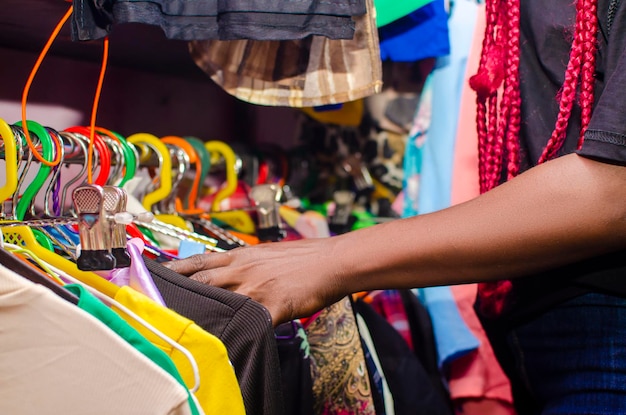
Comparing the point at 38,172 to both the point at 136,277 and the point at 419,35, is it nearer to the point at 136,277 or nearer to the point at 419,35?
the point at 136,277

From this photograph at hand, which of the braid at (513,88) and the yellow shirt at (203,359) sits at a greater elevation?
the braid at (513,88)

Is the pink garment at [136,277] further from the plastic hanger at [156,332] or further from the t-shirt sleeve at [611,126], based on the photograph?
the t-shirt sleeve at [611,126]

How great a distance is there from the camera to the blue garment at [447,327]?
95 centimetres

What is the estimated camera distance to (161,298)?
1.85 ft

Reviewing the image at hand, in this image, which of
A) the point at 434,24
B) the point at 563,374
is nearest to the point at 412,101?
the point at 434,24

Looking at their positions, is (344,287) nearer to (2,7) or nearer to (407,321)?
(407,321)

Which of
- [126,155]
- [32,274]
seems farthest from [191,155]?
[32,274]

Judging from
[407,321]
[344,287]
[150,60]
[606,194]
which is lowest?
[407,321]

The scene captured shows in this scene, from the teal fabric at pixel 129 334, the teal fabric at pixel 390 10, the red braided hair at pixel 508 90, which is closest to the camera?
the teal fabric at pixel 129 334

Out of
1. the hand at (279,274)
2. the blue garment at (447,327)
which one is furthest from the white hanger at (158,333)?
the blue garment at (447,327)

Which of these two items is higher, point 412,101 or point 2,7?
point 2,7

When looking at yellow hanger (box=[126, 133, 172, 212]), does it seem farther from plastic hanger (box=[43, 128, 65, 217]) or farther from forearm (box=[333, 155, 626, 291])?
forearm (box=[333, 155, 626, 291])

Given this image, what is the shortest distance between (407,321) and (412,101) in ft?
1.50

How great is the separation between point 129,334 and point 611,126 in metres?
0.45
